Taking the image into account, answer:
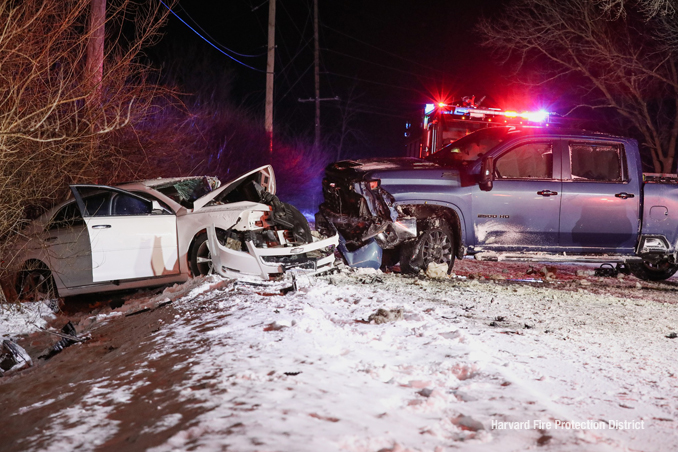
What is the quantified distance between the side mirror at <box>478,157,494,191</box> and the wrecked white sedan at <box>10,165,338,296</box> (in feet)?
7.05

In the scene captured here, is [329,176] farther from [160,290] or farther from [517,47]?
[517,47]

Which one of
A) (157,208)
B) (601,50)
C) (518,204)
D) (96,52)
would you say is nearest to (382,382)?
(157,208)

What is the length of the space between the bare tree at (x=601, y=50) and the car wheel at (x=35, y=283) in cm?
2006

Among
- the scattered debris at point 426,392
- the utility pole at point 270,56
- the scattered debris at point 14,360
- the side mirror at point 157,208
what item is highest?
the utility pole at point 270,56

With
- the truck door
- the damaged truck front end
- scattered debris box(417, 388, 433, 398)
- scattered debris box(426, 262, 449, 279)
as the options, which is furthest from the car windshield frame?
scattered debris box(417, 388, 433, 398)

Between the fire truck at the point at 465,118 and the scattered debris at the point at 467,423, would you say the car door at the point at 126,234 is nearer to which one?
the scattered debris at the point at 467,423

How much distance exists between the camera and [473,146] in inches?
328

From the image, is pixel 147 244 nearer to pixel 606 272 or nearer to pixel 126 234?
pixel 126 234

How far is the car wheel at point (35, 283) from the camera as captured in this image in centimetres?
669

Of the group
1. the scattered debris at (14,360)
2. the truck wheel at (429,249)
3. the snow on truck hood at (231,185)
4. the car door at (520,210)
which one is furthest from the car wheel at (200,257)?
the car door at (520,210)

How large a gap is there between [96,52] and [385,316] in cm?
553

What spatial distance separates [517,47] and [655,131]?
Answer: 744 cm

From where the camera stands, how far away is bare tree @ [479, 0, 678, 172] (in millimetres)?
21219

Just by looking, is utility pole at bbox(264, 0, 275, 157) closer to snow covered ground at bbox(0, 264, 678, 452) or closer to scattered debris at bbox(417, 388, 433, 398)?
snow covered ground at bbox(0, 264, 678, 452)
